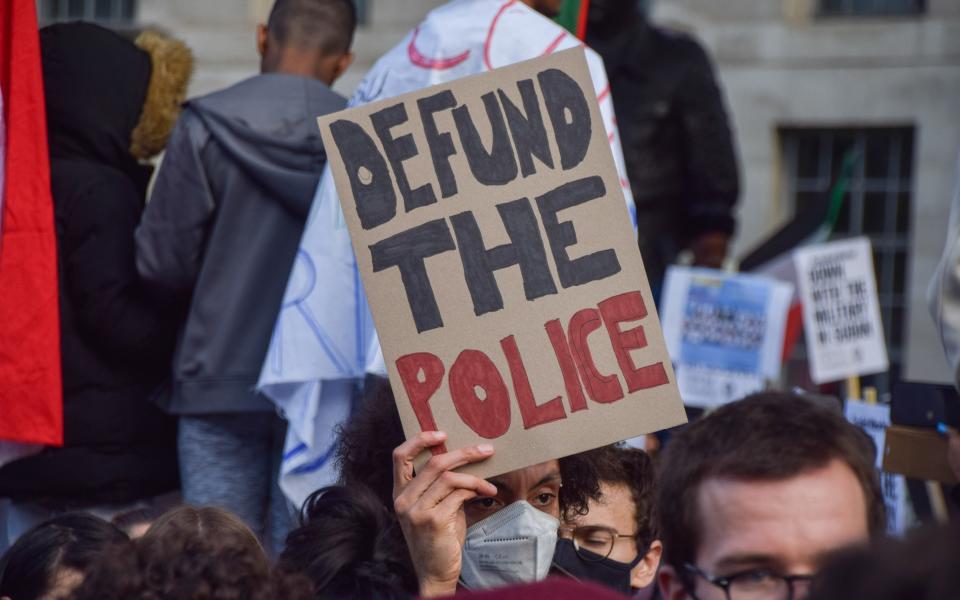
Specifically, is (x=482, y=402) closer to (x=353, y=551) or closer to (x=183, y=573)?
(x=353, y=551)

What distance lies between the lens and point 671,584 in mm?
2250

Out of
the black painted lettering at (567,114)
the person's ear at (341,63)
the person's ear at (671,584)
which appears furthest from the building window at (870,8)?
the person's ear at (671,584)

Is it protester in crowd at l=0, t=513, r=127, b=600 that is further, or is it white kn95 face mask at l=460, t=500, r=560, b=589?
protester in crowd at l=0, t=513, r=127, b=600

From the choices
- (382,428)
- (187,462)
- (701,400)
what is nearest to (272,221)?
(187,462)

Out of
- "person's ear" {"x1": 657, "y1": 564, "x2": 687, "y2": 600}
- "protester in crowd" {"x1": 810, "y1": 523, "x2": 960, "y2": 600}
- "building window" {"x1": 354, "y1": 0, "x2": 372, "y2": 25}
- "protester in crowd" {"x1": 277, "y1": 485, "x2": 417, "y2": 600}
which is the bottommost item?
"building window" {"x1": 354, "y1": 0, "x2": 372, "y2": 25}

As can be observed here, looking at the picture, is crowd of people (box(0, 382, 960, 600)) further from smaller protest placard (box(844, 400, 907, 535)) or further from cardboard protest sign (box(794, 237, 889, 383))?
cardboard protest sign (box(794, 237, 889, 383))

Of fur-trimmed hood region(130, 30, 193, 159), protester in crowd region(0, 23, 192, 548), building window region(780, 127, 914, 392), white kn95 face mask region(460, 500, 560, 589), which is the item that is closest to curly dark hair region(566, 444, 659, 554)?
white kn95 face mask region(460, 500, 560, 589)

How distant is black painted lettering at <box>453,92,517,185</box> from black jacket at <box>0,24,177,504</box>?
1838 mm

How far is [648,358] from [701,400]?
161 inches

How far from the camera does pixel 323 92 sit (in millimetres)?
4582

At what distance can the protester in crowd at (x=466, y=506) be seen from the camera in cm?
271

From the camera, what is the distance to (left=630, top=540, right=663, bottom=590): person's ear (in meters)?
3.48

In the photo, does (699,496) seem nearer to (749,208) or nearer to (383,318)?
(383,318)

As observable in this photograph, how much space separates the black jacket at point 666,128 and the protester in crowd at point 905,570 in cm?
619
